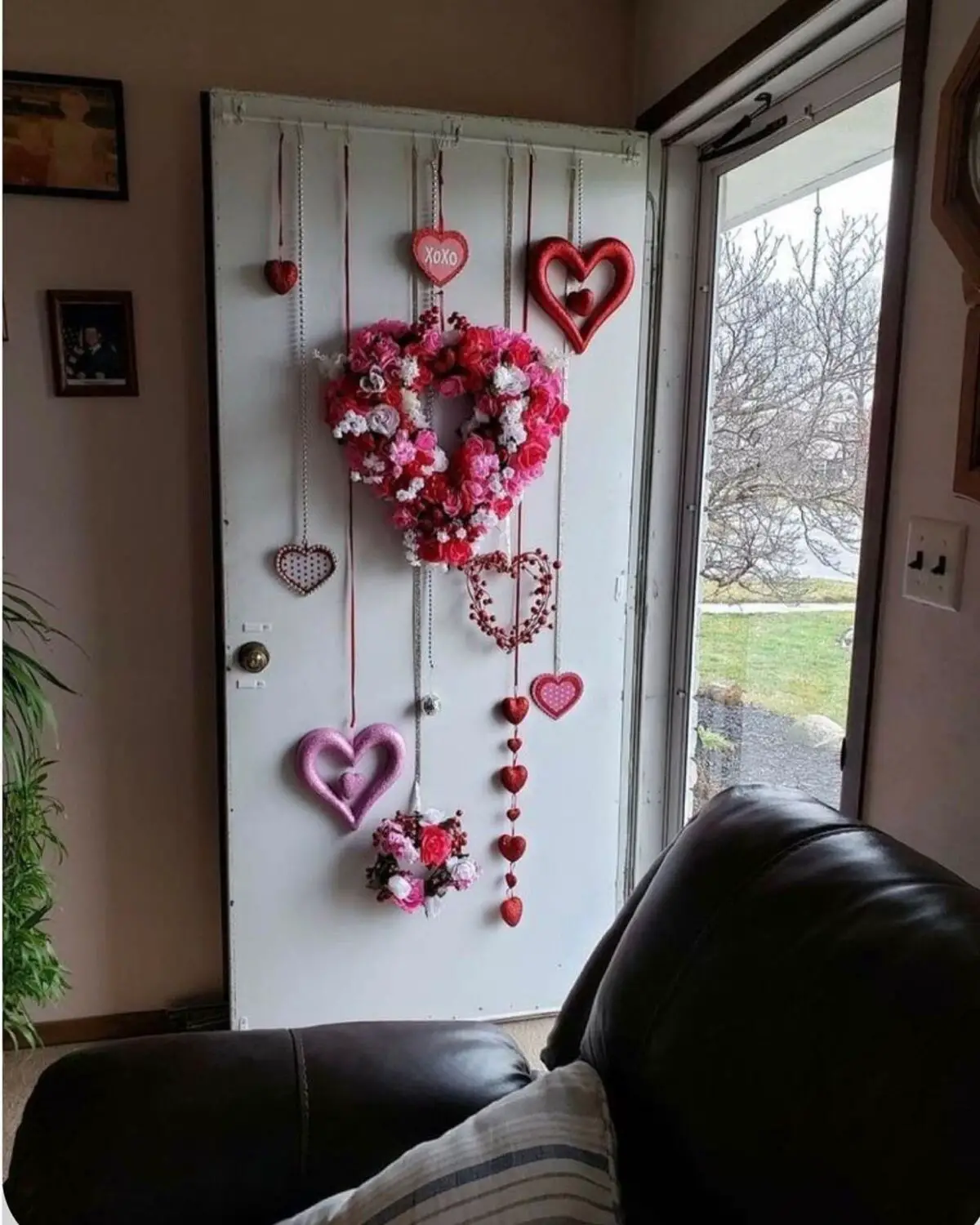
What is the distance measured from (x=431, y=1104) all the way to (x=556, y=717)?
1.11 m

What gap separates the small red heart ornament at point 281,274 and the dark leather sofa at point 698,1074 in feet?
4.22

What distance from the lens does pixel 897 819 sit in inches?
54.6

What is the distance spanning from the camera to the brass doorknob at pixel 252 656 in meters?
1.96

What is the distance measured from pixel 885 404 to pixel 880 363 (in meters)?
0.06

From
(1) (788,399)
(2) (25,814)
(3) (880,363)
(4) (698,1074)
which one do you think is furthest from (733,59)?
(2) (25,814)

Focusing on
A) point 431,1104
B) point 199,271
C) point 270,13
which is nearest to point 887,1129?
point 431,1104

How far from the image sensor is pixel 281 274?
1.86 meters

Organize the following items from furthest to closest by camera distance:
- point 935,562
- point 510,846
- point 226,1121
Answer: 1. point 510,846
2. point 935,562
3. point 226,1121

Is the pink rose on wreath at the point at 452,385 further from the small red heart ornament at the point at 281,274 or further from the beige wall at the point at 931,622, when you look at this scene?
the beige wall at the point at 931,622

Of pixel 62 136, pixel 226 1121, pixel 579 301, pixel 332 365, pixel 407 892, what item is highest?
pixel 62 136

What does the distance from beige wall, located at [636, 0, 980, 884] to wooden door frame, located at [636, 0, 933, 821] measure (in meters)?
0.01

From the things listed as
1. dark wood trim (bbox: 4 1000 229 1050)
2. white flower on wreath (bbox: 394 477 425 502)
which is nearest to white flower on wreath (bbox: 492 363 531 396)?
white flower on wreath (bbox: 394 477 425 502)

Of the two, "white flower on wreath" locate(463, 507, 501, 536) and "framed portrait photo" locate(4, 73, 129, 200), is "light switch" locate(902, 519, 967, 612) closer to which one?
"white flower on wreath" locate(463, 507, 501, 536)

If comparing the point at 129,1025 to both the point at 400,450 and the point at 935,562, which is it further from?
the point at 935,562
